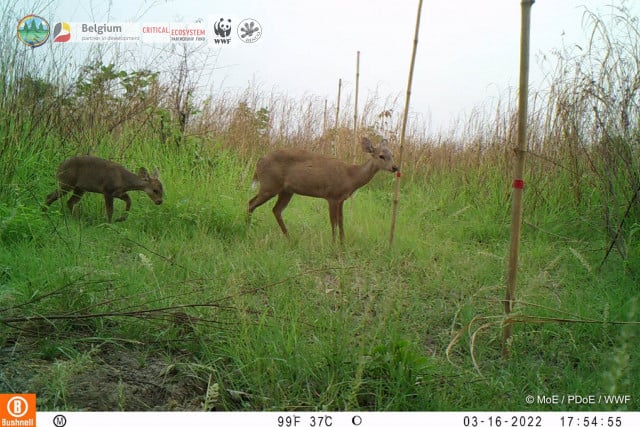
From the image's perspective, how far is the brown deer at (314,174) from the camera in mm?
5008

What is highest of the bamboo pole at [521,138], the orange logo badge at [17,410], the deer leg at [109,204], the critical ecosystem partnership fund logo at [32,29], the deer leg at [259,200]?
the critical ecosystem partnership fund logo at [32,29]

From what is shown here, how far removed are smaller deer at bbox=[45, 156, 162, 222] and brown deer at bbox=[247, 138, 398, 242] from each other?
3.43 ft

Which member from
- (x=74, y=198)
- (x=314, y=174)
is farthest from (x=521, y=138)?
(x=74, y=198)

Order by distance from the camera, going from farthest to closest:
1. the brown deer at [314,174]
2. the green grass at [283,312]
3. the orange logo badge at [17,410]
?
the brown deer at [314,174] → the green grass at [283,312] → the orange logo badge at [17,410]

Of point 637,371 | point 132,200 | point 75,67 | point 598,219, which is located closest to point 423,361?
point 637,371

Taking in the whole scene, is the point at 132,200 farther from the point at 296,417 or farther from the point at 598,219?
the point at 598,219

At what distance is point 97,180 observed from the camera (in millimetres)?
4660

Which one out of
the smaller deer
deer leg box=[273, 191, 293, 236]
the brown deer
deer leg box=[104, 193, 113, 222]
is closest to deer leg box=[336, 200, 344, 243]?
the brown deer

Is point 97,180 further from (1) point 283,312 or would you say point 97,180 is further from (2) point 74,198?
(1) point 283,312

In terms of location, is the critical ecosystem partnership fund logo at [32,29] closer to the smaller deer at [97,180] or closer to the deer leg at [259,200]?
the smaller deer at [97,180]

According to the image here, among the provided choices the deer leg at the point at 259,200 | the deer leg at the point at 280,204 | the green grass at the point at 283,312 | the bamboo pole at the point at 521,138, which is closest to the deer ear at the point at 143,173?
the green grass at the point at 283,312

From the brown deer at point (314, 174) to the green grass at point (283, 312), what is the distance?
0.35 meters

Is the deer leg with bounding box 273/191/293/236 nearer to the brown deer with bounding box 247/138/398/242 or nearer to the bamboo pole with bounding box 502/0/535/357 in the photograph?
the brown deer with bounding box 247/138/398/242

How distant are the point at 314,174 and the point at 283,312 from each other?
2401 mm
